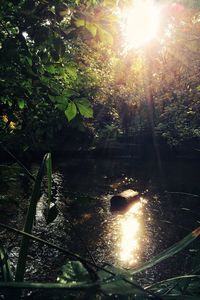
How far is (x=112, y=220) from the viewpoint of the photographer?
12.5m

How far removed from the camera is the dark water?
8.16 metres

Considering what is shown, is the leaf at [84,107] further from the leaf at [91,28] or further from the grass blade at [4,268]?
the grass blade at [4,268]

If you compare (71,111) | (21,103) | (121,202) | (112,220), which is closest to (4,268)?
(71,111)

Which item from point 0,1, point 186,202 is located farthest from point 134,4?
point 186,202

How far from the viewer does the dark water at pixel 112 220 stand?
8.16m

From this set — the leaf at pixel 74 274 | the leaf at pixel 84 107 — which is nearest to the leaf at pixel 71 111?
the leaf at pixel 84 107

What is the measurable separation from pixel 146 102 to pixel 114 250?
1081 inches

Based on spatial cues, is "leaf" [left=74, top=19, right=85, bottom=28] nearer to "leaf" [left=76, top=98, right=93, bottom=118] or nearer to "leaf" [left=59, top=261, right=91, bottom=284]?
"leaf" [left=76, top=98, right=93, bottom=118]

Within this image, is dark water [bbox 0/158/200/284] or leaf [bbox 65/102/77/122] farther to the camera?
dark water [bbox 0/158/200/284]

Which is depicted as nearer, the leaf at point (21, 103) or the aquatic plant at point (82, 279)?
the aquatic plant at point (82, 279)

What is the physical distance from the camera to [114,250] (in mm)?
9898

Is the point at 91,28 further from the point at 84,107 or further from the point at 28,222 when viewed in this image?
the point at 28,222

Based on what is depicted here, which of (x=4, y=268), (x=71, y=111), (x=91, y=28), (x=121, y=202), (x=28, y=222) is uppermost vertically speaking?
(x=91, y=28)

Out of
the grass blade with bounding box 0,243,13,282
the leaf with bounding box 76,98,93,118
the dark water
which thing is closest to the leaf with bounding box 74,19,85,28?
the leaf with bounding box 76,98,93,118
